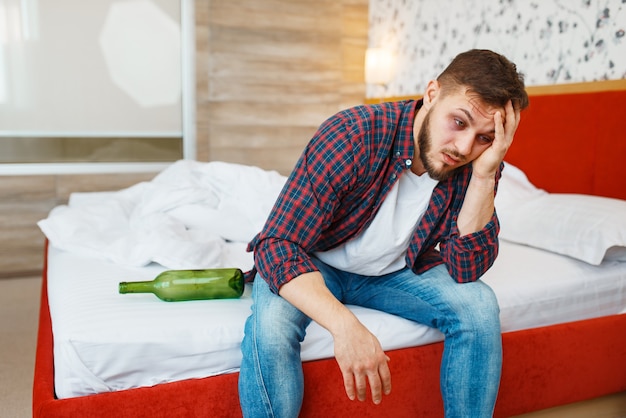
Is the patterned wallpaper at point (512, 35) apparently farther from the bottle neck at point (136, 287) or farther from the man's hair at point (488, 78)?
the bottle neck at point (136, 287)

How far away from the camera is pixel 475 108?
1302 millimetres

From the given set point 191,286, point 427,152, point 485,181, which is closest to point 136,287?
point 191,286

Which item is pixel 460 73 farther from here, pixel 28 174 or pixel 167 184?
pixel 28 174

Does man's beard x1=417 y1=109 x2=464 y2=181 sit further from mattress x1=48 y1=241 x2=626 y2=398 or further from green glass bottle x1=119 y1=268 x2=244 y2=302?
green glass bottle x1=119 y1=268 x2=244 y2=302

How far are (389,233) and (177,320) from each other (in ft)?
1.88

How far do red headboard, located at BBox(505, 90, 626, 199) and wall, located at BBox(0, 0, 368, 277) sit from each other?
1669mm

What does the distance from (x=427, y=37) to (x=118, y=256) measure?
245 centimetres

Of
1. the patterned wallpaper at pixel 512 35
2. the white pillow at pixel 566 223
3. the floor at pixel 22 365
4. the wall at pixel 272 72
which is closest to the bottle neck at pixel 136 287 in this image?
the floor at pixel 22 365

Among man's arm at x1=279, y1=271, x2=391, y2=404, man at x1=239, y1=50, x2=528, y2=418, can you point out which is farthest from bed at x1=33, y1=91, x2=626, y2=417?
man's arm at x1=279, y1=271, x2=391, y2=404

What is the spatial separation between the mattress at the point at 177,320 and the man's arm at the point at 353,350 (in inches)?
9.9

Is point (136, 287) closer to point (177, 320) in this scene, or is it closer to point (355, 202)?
point (177, 320)

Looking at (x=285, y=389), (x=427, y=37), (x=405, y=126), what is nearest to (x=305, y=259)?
(x=285, y=389)

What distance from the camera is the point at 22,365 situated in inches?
83.4

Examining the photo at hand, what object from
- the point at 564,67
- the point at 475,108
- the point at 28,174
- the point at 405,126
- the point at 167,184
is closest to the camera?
the point at 475,108
